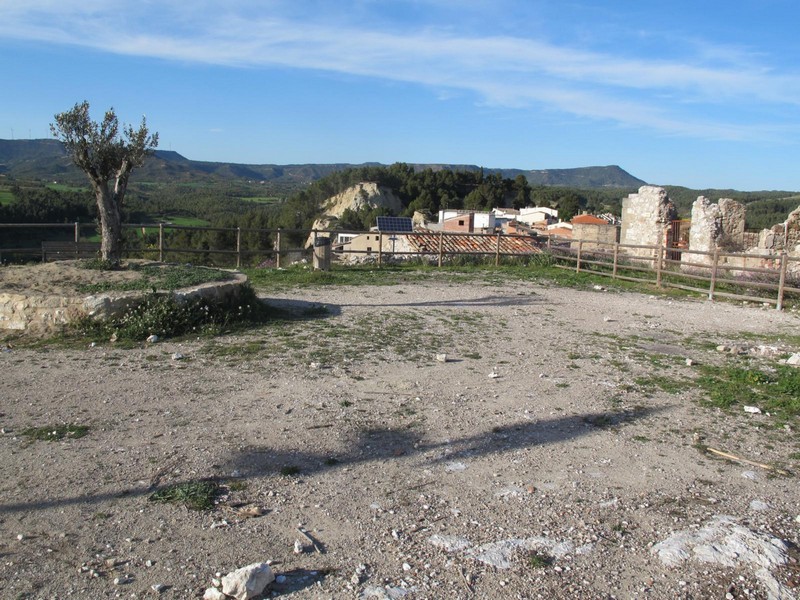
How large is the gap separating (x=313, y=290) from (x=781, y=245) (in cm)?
1545

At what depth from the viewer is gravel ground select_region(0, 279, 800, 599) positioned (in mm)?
3338

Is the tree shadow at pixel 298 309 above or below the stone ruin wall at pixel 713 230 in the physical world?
below

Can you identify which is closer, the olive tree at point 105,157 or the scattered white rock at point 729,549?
the scattered white rock at point 729,549

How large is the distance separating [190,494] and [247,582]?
1.19 m

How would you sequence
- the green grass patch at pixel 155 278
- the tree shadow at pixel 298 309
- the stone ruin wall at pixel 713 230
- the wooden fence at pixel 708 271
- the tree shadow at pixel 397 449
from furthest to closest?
the stone ruin wall at pixel 713 230
the wooden fence at pixel 708 271
the tree shadow at pixel 298 309
the green grass patch at pixel 155 278
the tree shadow at pixel 397 449

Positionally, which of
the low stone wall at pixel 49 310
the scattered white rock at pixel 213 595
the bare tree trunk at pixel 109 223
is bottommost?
the scattered white rock at pixel 213 595

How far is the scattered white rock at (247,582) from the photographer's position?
303 cm

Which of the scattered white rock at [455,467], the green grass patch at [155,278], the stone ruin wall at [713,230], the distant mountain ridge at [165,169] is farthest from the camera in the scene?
the distant mountain ridge at [165,169]

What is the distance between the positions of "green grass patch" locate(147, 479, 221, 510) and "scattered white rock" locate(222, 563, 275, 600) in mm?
911

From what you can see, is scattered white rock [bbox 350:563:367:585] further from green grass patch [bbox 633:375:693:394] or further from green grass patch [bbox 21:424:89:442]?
green grass patch [bbox 633:375:693:394]

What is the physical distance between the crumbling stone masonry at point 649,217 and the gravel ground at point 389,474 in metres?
16.1

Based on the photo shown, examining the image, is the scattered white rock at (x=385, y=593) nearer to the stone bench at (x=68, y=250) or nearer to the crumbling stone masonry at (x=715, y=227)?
the stone bench at (x=68, y=250)

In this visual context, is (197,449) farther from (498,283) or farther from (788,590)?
(498,283)

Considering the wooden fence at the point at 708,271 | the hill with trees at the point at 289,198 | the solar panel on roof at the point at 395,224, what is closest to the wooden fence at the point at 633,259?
the wooden fence at the point at 708,271
